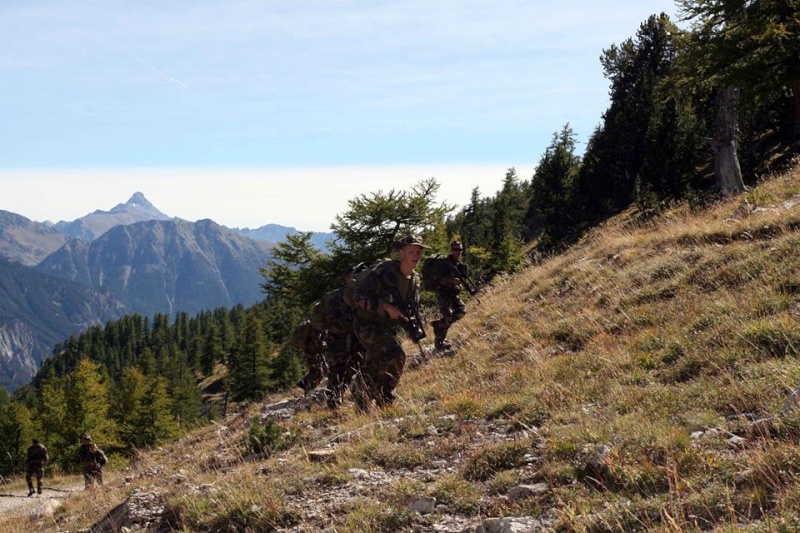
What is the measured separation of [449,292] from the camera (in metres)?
12.7

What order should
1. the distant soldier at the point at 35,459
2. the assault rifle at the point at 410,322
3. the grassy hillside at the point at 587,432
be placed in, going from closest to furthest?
the grassy hillside at the point at 587,432 → the assault rifle at the point at 410,322 → the distant soldier at the point at 35,459

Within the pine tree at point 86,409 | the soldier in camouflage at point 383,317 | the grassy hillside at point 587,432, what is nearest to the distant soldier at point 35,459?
the grassy hillside at point 587,432

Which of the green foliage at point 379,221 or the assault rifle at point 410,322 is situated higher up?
the green foliage at point 379,221

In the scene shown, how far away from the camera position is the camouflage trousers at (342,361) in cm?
957

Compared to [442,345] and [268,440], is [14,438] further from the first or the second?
[268,440]

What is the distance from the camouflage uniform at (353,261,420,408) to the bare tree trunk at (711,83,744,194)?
45.2 feet

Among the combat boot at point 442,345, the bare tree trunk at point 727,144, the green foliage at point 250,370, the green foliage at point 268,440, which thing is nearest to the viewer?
the green foliage at point 268,440

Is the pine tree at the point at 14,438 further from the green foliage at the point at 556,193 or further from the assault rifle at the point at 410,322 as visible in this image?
the assault rifle at the point at 410,322

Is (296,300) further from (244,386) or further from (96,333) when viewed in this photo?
(96,333)

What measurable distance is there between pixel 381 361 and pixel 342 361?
1.89 metres

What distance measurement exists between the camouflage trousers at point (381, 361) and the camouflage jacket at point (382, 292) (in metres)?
0.17

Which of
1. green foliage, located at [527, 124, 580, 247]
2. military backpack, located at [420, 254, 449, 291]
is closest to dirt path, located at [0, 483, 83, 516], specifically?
military backpack, located at [420, 254, 449, 291]

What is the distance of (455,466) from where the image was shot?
5.05m

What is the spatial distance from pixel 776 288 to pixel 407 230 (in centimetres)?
2058
